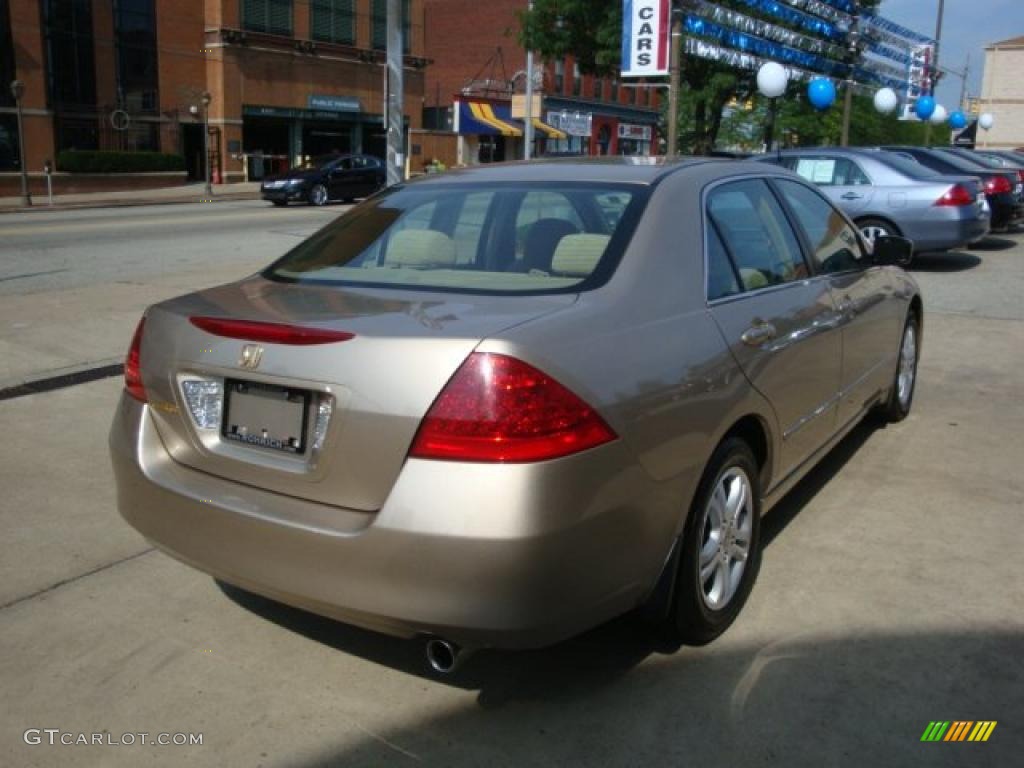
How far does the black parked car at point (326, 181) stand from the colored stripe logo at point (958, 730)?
26.1 meters

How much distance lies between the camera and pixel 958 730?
2824mm

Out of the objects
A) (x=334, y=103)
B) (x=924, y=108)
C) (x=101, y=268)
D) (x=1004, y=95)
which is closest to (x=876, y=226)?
(x=101, y=268)

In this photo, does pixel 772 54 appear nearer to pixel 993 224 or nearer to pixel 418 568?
pixel 993 224

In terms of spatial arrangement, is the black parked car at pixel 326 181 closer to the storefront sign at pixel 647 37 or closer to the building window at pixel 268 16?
the storefront sign at pixel 647 37

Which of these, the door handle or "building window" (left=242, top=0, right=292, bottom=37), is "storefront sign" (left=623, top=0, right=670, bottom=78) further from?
"building window" (left=242, top=0, right=292, bottom=37)

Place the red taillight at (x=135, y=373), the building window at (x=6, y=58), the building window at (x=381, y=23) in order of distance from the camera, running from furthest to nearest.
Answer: the building window at (x=381, y=23), the building window at (x=6, y=58), the red taillight at (x=135, y=373)

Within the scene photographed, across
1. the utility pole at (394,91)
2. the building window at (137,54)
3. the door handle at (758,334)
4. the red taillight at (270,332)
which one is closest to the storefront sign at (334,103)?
the building window at (137,54)

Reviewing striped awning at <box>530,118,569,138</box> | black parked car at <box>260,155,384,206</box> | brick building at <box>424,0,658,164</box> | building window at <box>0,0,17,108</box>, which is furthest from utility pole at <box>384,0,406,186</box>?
striped awning at <box>530,118,569,138</box>

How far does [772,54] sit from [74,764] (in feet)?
93.8

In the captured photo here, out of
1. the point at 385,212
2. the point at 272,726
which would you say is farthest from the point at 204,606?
the point at 385,212

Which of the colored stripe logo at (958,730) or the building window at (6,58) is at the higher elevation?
the building window at (6,58)

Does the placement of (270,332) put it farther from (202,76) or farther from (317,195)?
(202,76)

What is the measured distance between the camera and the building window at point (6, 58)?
33.4 m

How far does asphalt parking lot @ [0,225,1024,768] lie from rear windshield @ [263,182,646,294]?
48.0 inches
